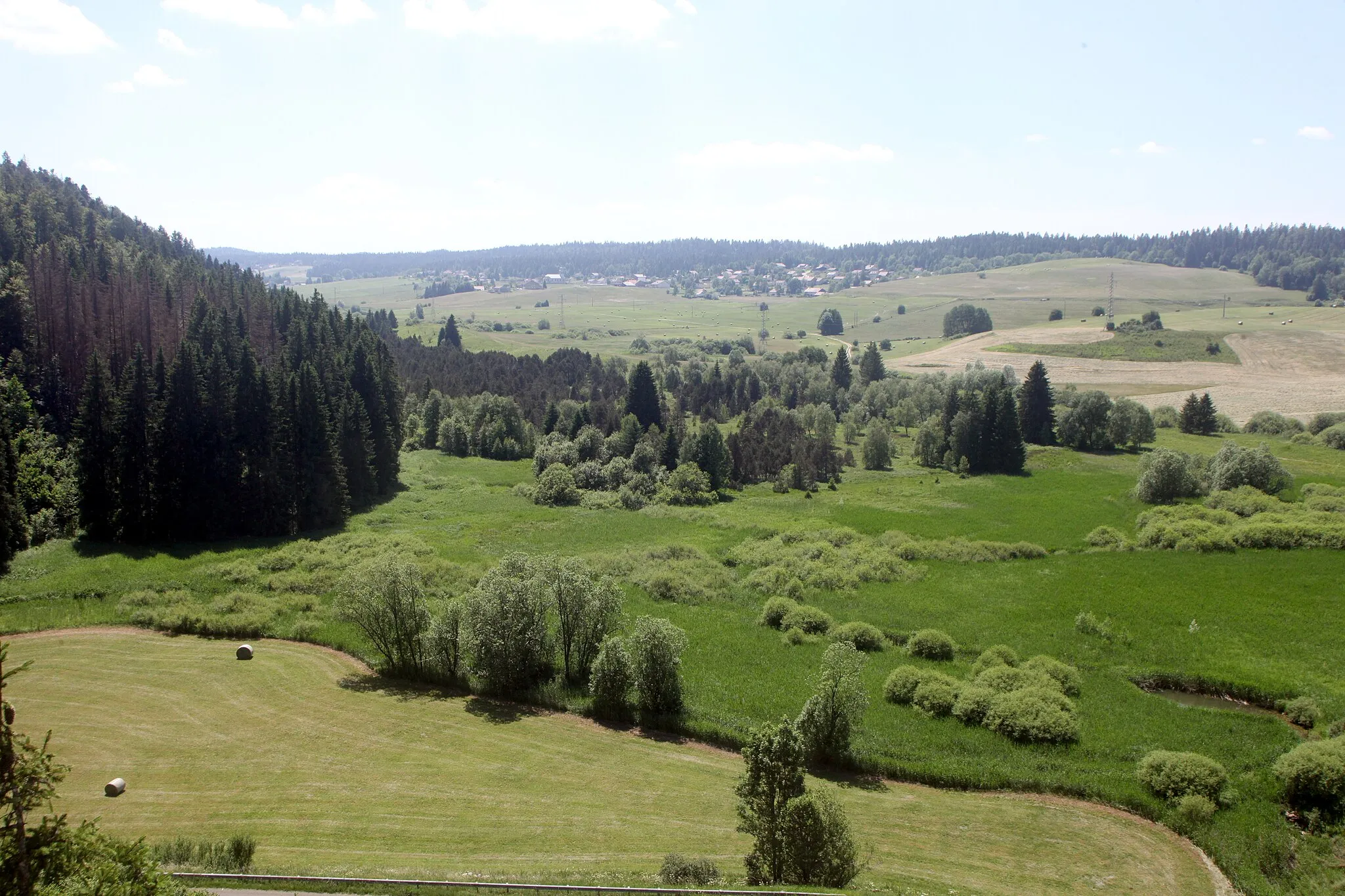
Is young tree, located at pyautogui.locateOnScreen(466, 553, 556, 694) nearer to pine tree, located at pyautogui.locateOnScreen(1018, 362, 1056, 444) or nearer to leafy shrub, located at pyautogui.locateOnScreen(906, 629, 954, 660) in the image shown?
leafy shrub, located at pyautogui.locateOnScreen(906, 629, 954, 660)

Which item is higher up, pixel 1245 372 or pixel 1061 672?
pixel 1245 372

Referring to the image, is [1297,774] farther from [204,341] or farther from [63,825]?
[204,341]

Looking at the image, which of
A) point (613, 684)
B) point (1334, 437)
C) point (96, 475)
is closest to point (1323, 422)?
point (1334, 437)

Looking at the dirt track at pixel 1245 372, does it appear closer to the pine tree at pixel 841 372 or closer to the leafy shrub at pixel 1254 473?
the pine tree at pixel 841 372

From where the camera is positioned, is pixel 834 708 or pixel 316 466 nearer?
pixel 834 708

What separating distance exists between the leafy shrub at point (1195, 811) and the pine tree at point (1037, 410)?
328ft

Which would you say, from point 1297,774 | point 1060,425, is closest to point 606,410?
point 1060,425

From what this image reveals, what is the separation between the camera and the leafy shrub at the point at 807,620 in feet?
183

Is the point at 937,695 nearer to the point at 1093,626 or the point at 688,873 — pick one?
the point at 1093,626

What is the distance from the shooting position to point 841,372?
163500 millimetres

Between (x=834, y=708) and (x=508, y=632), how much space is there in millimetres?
18653

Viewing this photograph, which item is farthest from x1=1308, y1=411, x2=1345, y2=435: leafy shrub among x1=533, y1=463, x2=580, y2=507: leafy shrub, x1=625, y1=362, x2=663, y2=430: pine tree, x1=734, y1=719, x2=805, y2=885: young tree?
x1=734, y1=719, x2=805, y2=885: young tree

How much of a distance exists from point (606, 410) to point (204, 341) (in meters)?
53.9

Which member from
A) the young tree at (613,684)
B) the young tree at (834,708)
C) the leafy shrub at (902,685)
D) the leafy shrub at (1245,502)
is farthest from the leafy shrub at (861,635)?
the leafy shrub at (1245,502)
